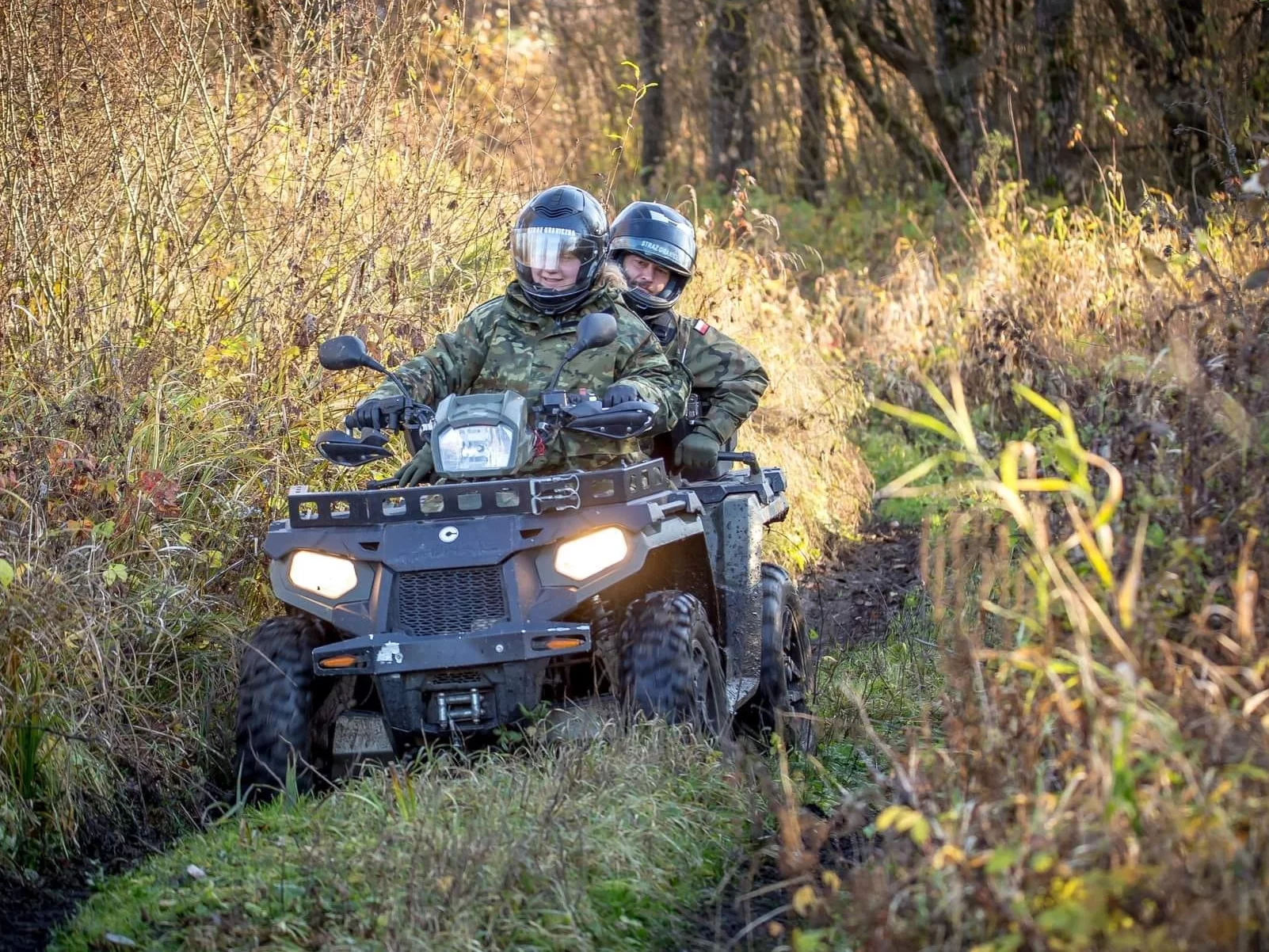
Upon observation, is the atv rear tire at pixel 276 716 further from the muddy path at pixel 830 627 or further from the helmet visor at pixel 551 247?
the helmet visor at pixel 551 247

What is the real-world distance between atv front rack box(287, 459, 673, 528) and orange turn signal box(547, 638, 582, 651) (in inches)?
17.8

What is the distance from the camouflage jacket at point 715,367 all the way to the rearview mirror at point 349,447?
1.86 meters

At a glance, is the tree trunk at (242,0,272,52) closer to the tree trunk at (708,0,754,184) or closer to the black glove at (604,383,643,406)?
the black glove at (604,383,643,406)

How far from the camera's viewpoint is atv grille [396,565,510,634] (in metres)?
5.54

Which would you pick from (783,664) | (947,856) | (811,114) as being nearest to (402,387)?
(783,664)

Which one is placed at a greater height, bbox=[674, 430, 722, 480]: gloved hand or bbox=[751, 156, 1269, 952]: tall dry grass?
bbox=[674, 430, 722, 480]: gloved hand

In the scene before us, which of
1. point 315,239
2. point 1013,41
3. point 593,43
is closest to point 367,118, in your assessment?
point 315,239

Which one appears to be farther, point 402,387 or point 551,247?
point 551,247

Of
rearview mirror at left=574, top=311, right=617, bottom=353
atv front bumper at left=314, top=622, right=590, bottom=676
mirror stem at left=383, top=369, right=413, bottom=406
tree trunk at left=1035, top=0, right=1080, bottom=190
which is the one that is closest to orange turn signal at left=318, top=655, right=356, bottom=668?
atv front bumper at left=314, top=622, right=590, bottom=676

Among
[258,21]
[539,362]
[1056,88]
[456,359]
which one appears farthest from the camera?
[1056,88]

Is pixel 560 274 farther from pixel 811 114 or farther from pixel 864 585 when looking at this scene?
pixel 811 114

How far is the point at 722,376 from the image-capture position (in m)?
7.80

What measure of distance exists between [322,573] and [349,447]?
509 mm

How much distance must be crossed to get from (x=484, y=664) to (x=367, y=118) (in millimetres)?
4518
